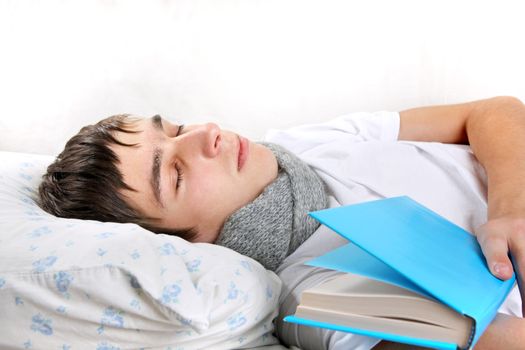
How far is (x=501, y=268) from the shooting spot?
0.77 meters

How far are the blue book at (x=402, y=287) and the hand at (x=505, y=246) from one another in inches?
0.5

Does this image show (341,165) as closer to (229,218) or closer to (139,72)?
(229,218)

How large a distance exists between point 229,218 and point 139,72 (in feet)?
2.67

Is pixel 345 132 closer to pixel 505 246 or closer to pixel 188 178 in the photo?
pixel 188 178

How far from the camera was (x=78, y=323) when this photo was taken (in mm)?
787

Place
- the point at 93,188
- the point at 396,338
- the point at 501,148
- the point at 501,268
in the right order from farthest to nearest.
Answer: the point at 501,148 → the point at 93,188 → the point at 501,268 → the point at 396,338

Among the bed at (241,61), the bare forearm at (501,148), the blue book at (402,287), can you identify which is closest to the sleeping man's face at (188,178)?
the blue book at (402,287)

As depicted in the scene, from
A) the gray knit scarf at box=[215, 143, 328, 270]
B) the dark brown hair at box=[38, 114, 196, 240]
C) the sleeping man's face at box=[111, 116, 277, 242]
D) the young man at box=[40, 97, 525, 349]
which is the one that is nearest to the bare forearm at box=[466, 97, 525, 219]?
the young man at box=[40, 97, 525, 349]

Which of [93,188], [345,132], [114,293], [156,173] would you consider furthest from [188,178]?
[345,132]

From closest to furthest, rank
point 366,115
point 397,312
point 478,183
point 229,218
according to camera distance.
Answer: point 397,312
point 229,218
point 478,183
point 366,115

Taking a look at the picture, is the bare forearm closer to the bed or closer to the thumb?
the thumb

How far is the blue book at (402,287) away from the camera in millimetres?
662

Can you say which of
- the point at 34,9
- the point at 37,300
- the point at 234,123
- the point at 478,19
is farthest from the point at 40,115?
the point at 478,19

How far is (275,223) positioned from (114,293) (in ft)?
1.21
